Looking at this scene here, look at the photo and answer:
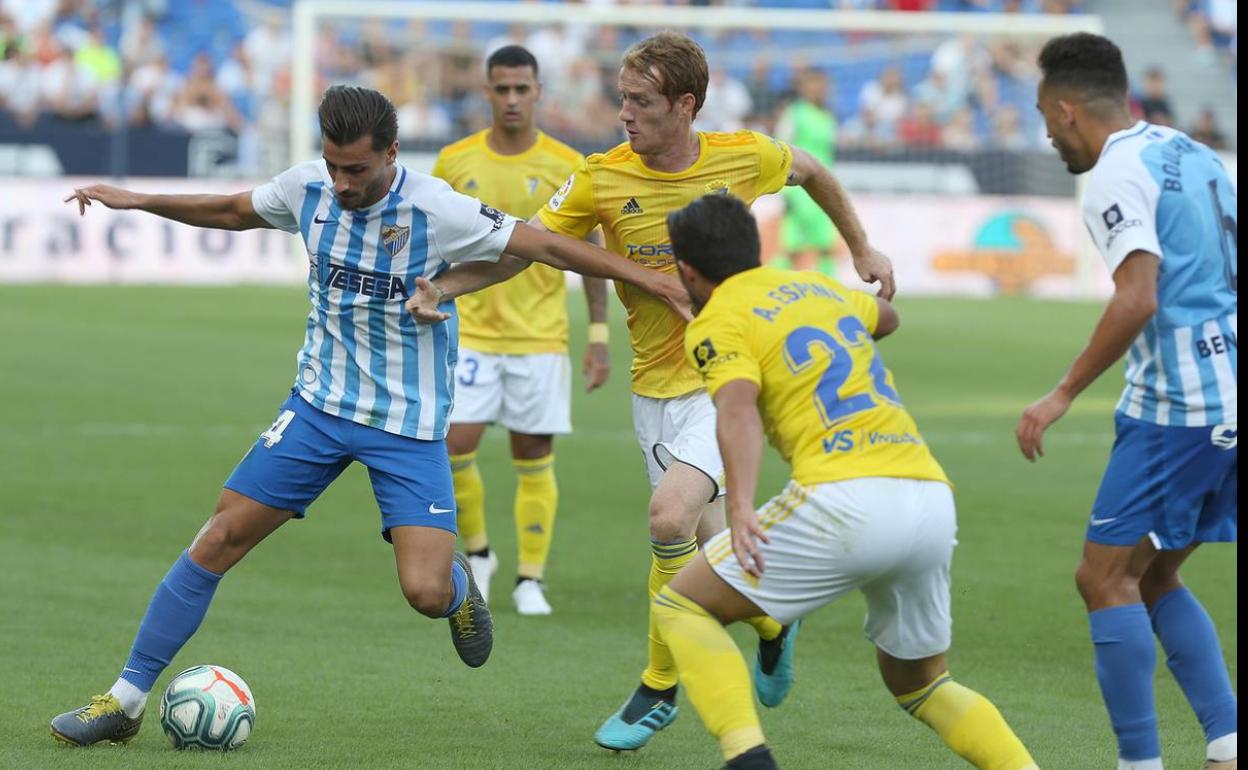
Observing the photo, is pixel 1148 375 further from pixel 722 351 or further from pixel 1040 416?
pixel 722 351

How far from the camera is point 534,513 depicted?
8898 millimetres

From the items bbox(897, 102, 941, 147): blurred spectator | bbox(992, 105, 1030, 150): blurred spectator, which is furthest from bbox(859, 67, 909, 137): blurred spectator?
bbox(992, 105, 1030, 150): blurred spectator

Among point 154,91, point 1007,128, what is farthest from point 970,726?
point 1007,128

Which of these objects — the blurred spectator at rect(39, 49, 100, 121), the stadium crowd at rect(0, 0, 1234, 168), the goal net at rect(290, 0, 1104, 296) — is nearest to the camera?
the goal net at rect(290, 0, 1104, 296)

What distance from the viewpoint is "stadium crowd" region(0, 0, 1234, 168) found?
26.7 meters

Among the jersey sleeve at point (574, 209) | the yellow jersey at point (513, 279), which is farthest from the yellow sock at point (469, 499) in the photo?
the jersey sleeve at point (574, 209)

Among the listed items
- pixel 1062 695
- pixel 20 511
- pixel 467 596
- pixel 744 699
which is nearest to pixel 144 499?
pixel 20 511

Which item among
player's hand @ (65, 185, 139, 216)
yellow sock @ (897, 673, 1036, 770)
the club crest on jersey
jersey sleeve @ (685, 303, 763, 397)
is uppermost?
player's hand @ (65, 185, 139, 216)

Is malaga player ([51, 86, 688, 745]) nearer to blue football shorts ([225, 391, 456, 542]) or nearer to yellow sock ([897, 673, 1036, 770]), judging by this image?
blue football shorts ([225, 391, 456, 542])

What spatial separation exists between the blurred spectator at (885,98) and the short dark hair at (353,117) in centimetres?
2368

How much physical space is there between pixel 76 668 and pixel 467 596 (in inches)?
63.5

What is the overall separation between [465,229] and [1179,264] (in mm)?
2226

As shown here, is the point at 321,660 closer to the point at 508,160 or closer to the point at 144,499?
the point at 508,160

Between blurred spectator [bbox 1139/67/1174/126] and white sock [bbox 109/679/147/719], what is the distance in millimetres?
24508
